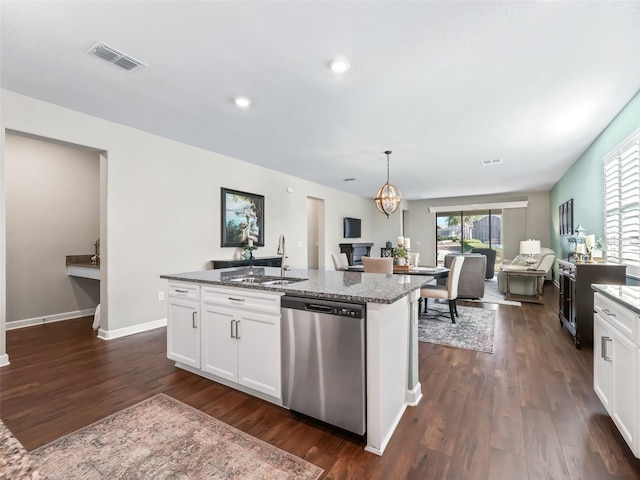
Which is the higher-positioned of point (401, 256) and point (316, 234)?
point (316, 234)

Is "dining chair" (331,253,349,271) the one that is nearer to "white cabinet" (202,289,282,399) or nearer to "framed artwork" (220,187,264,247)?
"framed artwork" (220,187,264,247)

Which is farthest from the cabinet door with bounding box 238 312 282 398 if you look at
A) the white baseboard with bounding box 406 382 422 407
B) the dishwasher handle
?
the white baseboard with bounding box 406 382 422 407

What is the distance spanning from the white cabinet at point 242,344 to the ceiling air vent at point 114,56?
1.91 metres

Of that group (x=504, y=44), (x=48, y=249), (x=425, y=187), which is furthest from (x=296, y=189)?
(x=504, y=44)

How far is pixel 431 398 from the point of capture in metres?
2.31

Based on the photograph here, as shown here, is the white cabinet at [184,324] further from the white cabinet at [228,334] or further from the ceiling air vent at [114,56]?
the ceiling air vent at [114,56]

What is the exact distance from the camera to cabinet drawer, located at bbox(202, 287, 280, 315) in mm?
2131

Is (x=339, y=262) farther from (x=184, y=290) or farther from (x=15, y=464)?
(x=15, y=464)

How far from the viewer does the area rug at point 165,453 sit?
1.56m

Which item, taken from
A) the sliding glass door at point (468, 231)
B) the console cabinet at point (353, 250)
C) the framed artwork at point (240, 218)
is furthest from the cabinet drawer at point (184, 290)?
the sliding glass door at point (468, 231)

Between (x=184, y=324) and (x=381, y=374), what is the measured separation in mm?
1811

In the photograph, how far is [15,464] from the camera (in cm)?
48

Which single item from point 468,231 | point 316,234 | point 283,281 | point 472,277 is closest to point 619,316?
point 283,281

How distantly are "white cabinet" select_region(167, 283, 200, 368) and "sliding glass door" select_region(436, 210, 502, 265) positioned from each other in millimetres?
9093
